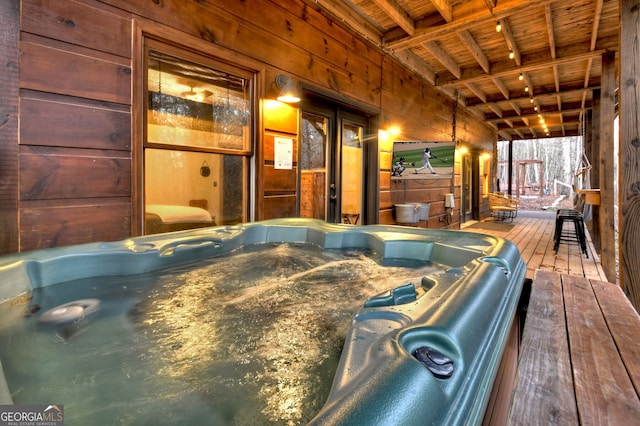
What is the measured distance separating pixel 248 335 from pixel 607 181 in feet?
13.8

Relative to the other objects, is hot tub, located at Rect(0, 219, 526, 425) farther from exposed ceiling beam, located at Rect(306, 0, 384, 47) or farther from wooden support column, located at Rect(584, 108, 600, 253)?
wooden support column, located at Rect(584, 108, 600, 253)

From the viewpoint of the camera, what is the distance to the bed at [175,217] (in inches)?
87.9

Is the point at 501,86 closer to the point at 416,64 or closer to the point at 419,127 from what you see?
the point at 419,127

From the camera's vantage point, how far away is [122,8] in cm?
192

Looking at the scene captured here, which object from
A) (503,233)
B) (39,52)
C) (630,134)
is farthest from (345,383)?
(503,233)

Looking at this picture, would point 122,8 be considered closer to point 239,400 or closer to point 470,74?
point 239,400

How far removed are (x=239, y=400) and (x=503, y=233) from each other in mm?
6598

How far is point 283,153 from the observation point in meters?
3.01

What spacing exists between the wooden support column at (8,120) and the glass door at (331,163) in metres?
2.12

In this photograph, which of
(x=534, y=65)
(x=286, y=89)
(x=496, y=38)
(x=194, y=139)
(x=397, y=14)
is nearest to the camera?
(x=194, y=139)

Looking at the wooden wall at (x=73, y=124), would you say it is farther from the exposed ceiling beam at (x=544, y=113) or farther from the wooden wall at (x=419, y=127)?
the exposed ceiling beam at (x=544, y=113)

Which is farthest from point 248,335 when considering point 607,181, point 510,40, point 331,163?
point 510,40

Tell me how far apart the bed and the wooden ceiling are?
2.18 m

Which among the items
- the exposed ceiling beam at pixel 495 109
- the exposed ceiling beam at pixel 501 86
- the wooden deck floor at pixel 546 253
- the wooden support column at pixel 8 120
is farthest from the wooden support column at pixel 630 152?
the exposed ceiling beam at pixel 495 109
